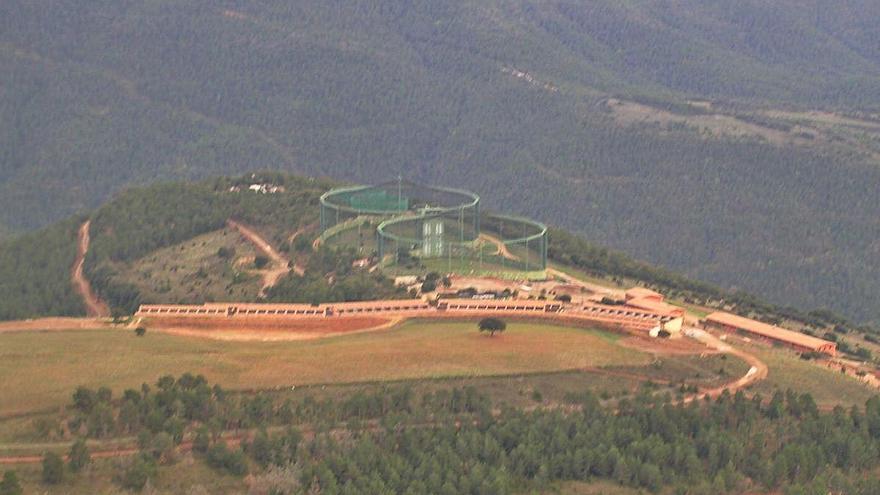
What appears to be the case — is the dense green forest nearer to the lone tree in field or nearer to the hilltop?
the lone tree in field

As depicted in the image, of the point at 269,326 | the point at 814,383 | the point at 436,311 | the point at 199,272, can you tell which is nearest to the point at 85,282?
the point at 199,272

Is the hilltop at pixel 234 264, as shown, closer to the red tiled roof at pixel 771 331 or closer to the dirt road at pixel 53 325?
the red tiled roof at pixel 771 331

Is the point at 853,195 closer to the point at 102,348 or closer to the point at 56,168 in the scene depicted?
the point at 56,168

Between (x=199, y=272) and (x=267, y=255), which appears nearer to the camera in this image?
(x=199, y=272)

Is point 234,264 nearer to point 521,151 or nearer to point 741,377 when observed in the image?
point 741,377

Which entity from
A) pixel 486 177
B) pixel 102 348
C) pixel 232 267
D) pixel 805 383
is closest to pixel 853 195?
pixel 486 177

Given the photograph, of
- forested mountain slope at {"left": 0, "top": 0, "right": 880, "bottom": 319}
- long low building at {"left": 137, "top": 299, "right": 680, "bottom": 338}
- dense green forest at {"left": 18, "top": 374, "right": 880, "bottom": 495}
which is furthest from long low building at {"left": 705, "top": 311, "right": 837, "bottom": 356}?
forested mountain slope at {"left": 0, "top": 0, "right": 880, "bottom": 319}
